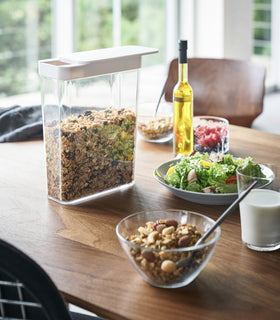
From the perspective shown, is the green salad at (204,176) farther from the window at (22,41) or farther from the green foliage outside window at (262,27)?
the green foliage outside window at (262,27)

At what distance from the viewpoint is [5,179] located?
1527 mm

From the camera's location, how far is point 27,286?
77 cm

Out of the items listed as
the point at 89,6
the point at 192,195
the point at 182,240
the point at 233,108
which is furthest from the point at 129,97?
the point at 89,6

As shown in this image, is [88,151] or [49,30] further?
[49,30]

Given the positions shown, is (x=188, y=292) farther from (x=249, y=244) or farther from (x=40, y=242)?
(x=40, y=242)

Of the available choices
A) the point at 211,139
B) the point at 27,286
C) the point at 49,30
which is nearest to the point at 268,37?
the point at 49,30

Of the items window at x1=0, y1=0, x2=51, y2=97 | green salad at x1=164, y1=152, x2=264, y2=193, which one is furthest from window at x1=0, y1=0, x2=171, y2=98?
green salad at x1=164, y1=152, x2=264, y2=193

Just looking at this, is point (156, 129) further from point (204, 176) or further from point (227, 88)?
point (227, 88)

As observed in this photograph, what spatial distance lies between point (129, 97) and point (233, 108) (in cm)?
128

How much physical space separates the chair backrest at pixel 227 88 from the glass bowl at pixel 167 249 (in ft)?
5.02

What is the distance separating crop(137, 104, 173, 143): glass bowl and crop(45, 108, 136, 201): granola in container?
1.38 ft

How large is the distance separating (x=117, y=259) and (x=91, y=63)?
48 centimetres

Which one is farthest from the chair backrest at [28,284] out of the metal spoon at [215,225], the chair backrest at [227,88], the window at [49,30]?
the window at [49,30]

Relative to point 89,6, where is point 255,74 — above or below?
below
